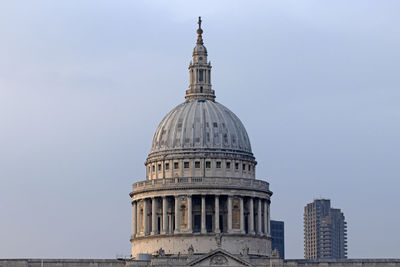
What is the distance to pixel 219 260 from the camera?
187 m

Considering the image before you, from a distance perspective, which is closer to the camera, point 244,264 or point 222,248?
point 244,264

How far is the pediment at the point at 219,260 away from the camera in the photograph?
187 m

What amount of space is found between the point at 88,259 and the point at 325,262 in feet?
113

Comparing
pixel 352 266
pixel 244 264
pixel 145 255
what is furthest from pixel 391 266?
pixel 145 255

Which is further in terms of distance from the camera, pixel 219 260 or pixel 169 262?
pixel 169 262

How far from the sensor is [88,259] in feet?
643

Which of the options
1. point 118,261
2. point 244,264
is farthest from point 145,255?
point 244,264

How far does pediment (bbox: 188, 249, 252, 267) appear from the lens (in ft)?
614

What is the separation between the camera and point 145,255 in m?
199

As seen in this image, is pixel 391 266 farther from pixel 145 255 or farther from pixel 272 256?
pixel 145 255

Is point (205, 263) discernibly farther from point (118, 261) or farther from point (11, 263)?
point (11, 263)

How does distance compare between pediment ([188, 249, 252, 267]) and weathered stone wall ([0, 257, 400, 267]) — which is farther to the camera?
weathered stone wall ([0, 257, 400, 267])

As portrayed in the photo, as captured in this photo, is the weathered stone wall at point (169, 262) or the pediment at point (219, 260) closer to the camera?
the pediment at point (219, 260)

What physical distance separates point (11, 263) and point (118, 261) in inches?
616
